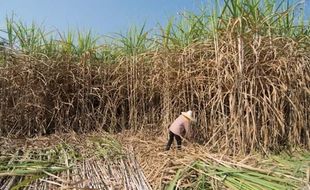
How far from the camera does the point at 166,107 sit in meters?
4.98

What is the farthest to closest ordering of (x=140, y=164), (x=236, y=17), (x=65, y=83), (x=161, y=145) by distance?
(x=65, y=83) → (x=161, y=145) → (x=236, y=17) → (x=140, y=164)

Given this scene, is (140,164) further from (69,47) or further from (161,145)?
(69,47)

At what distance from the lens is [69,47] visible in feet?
18.8

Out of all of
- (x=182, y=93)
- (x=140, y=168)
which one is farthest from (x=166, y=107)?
(x=140, y=168)

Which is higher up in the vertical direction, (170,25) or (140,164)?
(170,25)

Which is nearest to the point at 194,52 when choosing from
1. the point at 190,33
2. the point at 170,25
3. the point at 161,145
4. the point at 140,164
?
the point at 190,33

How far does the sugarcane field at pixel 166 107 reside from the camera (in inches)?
135

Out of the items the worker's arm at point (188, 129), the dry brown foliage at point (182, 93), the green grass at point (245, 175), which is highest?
the dry brown foliage at point (182, 93)

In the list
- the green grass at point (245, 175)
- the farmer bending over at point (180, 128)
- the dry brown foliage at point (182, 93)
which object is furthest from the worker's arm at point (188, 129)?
the green grass at point (245, 175)

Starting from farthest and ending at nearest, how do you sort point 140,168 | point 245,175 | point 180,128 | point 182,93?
point 182,93 < point 180,128 < point 140,168 < point 245,175

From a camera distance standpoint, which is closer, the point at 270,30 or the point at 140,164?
the point at 140,164

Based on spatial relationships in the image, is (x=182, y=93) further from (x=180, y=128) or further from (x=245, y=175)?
(x=245, y=175)

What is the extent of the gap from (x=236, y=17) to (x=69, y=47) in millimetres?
2460

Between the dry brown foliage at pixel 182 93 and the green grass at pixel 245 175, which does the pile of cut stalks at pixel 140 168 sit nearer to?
the green grass at pixel 245 175
